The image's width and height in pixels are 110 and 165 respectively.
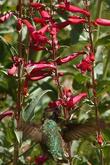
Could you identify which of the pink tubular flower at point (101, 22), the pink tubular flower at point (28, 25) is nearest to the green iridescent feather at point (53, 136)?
the pink tubular flower at point (28, 25)

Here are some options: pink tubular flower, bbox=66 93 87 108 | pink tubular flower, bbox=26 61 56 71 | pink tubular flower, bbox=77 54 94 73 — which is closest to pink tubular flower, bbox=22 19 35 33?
pink tubular flower, bbox=26 61 56 71

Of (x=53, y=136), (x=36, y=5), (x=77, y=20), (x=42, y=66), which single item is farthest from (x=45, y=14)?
(x=53, y=136)

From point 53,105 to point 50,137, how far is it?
37cm

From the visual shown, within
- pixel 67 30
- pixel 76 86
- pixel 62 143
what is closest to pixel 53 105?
pixel 62 143

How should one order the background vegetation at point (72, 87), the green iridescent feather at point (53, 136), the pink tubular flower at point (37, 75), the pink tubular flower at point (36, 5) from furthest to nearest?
the background vegetation at point (72, 87) → the pink tubular flower at point (37, 75) → the pink tubular flower at point (36, 5) → the green iridescent feather at point (53, 136)

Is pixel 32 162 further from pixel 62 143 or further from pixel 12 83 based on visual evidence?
pixel 62 143

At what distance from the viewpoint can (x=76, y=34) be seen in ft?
15.8

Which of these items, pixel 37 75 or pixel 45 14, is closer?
pixel 45 14

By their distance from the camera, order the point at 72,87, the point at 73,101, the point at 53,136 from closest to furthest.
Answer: the point at 53,136, the point at 73,101, the point at 72,87

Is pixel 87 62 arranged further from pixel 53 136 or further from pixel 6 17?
pixel 6 17

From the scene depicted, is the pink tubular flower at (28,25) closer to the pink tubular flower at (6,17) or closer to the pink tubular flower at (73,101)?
the pink tubular flower at (6,17)

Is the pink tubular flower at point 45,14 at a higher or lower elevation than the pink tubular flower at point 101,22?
higher

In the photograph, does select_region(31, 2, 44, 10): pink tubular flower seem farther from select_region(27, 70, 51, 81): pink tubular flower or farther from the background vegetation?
select_region(27, 70, 51, 81): pink tubular flower

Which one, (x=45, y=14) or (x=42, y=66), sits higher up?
(x=45, y=14)
